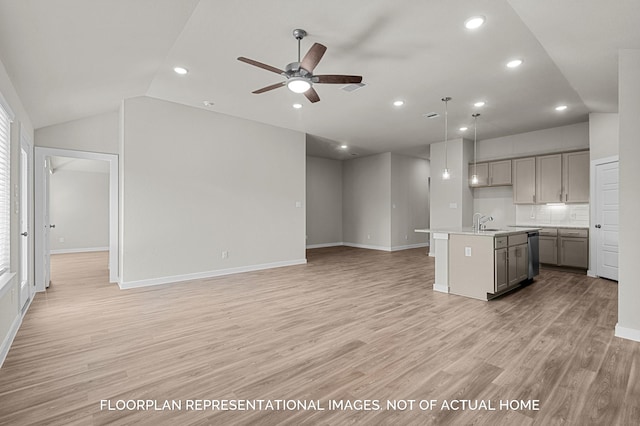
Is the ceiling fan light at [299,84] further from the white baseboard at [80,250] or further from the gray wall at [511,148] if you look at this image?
the white baseboard at [80,250]

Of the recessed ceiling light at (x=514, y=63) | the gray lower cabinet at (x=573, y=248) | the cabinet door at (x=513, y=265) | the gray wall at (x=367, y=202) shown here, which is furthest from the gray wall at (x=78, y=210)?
the gray lower cabinet at (x=573, y=248)

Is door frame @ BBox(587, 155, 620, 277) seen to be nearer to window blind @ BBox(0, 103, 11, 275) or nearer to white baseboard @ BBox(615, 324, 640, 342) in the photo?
white baseboard @ BBox(615, 324, 640, 342)

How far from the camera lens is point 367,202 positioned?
9906mm

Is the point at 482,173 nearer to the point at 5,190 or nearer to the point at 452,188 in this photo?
the point at 452,188

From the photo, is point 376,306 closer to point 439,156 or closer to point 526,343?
point 526,343

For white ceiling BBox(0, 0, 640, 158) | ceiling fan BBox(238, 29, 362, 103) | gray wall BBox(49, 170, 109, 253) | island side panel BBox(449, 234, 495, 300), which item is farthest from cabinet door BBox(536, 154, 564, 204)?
gray wall BBox(49, 170, 109, 253)

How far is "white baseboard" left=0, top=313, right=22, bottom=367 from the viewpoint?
2564 millimetres

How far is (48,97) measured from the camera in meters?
3.78

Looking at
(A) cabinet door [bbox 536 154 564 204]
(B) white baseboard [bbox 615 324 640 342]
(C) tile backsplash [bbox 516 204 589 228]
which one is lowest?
(B) white baseboard [bbox 615 324 640 342]

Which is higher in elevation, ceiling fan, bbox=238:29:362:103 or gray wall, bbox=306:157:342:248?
ceiling fan, bbox=238:29:362:103

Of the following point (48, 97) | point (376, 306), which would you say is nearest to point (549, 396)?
point (376, 306)

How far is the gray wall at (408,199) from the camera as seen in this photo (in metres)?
9.35

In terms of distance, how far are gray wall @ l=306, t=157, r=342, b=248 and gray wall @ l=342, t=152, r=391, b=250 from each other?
0.81ft

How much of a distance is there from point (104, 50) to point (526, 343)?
16.0 ft
